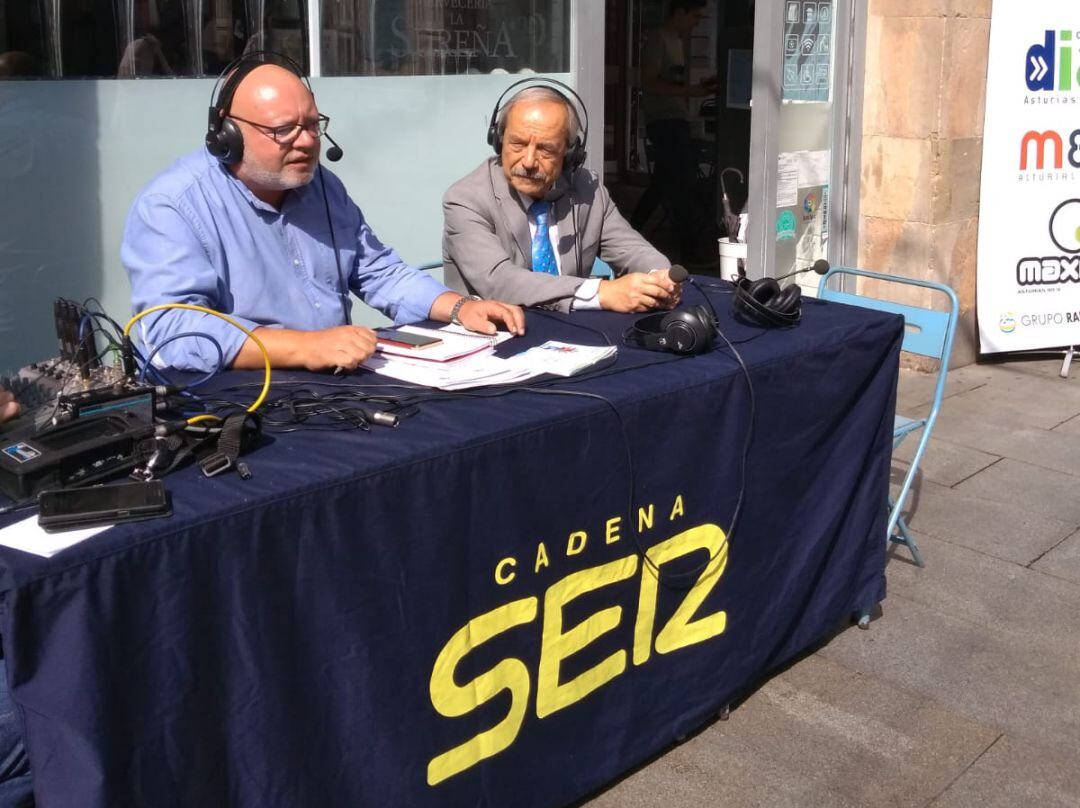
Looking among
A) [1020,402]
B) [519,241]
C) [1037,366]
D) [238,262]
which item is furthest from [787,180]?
[238,262]

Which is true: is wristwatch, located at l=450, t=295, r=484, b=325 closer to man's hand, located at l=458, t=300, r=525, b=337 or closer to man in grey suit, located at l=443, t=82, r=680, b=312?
man's hand, located at l=458, t=300, r=525, b=337

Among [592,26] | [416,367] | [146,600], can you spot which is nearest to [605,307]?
[416,367]

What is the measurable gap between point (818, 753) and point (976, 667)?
2.34 ft

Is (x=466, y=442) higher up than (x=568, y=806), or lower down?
higher up

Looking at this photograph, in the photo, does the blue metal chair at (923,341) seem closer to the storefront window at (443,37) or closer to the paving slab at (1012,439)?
the paving slab at (1012,439)

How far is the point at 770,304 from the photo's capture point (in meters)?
3.12

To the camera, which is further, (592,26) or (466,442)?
(592,26)

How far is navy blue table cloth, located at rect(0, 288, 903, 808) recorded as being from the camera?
180 cm

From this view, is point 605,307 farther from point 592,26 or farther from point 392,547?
point 592,26

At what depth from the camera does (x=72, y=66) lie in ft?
12.5

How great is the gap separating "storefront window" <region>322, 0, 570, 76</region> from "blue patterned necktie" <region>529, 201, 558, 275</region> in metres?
1.32

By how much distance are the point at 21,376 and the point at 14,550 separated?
0.72 m

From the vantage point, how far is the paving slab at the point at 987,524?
13.7ft

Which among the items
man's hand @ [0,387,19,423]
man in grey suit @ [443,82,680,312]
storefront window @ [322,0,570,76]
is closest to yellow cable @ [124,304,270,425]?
man's hand @ [0,387,19,423]
